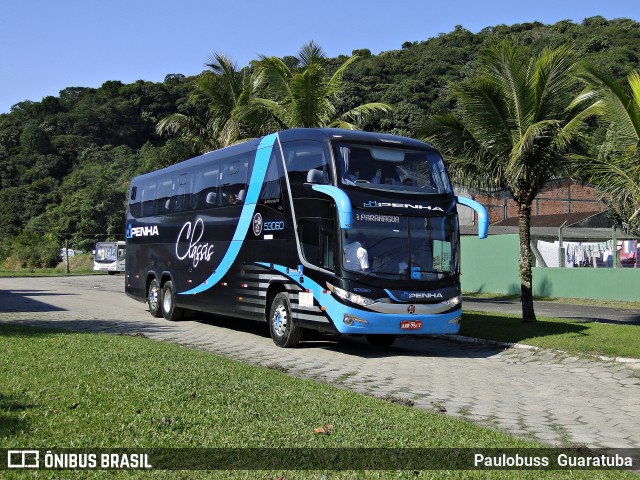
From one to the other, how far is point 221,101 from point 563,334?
16593 millimetres

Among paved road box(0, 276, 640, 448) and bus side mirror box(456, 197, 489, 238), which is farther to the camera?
bus side mirror box(456, 197, 489, 238)

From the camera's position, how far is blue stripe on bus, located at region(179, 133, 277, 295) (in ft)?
52.5

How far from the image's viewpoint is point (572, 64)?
651 inches

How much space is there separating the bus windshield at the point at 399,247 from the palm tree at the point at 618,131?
13.4ft

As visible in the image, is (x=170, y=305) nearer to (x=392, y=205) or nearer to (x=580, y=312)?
(x=392, y=205)

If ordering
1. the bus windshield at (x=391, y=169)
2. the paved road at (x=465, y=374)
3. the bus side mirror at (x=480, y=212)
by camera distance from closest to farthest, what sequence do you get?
the paved road at (x=465, y=374)
the bus windshield at (x=391, y=169)
the bus side mirror at (x=480, y=212)

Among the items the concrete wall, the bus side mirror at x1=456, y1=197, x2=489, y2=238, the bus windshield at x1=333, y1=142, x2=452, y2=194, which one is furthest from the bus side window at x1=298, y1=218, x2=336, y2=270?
the concrete wall

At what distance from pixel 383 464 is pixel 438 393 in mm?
4397

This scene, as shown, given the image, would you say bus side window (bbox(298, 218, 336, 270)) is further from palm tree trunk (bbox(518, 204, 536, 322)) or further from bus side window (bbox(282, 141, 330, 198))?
palm tree trunk (bbox(518, 204, 536, 322))

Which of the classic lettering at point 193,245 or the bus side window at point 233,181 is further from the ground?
the bus side window at point 233,181

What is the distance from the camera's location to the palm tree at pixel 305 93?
74.6 ft

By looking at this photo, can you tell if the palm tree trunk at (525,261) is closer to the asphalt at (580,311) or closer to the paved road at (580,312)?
the asphalt at (580,311)

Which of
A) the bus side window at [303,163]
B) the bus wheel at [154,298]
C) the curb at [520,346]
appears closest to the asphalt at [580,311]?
the curb at [520,346]

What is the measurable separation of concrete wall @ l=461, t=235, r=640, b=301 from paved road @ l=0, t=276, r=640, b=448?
623 inches
